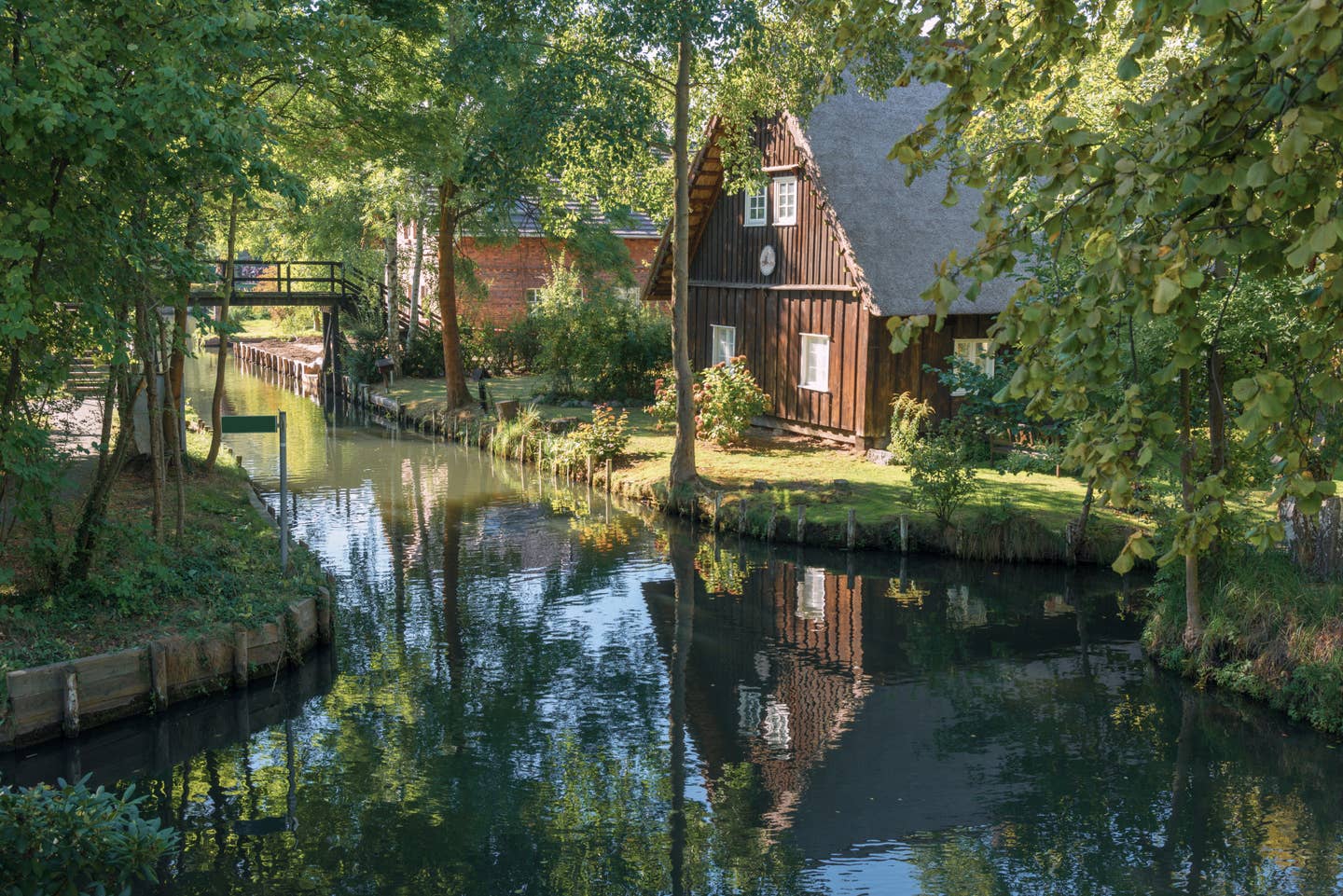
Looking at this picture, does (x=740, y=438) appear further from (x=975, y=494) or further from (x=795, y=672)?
(x=795, y=672)

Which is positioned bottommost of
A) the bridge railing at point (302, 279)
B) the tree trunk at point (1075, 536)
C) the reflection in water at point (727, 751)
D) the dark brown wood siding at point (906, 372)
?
the reflection in water at point (727, 751)

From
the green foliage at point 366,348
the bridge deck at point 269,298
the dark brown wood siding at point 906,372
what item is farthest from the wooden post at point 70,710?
the green foliage at point 366,348

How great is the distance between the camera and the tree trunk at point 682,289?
19.3m

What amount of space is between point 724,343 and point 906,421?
680 centimetres

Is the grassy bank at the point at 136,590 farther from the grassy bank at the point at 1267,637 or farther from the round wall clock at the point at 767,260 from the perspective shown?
the round wall clock at the point at 767,260

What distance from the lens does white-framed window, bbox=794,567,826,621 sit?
15008mm

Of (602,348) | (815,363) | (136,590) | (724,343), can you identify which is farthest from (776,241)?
(136,590)

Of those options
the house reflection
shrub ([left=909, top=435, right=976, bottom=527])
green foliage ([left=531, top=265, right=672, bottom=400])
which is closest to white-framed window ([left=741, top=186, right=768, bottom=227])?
green foliage ([left=531, top=265, right=672, bottom=400])

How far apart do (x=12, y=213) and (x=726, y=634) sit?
27.7 ft

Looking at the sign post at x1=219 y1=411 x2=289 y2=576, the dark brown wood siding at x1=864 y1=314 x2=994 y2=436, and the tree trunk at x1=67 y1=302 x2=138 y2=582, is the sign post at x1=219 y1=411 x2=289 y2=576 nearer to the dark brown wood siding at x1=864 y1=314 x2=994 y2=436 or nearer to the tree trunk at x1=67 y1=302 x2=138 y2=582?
the tree trunk at x1=67 y1=302 x2=138 y2=582

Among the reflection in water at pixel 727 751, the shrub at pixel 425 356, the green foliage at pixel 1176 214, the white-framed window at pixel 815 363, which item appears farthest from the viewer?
the shrub at pixel 425 356

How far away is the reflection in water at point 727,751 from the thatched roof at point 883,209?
7229 mm

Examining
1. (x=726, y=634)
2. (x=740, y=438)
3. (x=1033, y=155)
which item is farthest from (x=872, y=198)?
(x=1033, y=155)

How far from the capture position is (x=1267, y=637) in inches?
473
